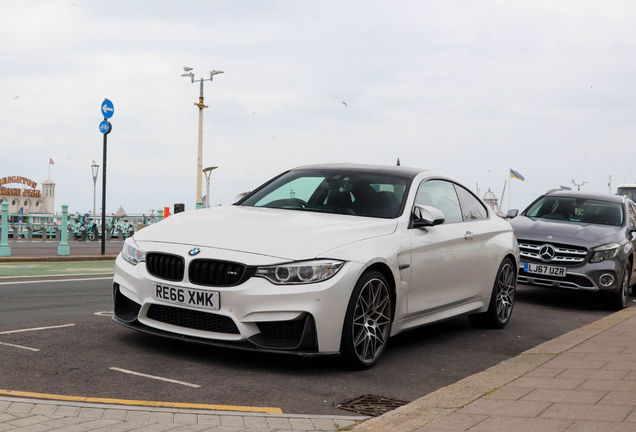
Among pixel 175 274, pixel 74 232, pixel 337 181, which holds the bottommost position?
pixel 74 232

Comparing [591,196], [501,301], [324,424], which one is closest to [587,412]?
[324,424]

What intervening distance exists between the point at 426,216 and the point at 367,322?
1.20 metres

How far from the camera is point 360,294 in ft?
17.1

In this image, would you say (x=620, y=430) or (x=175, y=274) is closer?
(x=620, y=430)

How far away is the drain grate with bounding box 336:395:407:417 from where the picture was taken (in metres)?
4.38

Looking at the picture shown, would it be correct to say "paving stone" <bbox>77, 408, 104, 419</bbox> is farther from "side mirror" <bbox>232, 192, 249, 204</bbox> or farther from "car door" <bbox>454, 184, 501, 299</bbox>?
"car door" <bbox>454, 184, 501, 299</bbox>

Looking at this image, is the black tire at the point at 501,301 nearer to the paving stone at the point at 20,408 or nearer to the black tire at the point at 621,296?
Answer: the black tire at the point at 621,296

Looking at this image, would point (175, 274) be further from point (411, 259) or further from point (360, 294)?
point (411, 259)

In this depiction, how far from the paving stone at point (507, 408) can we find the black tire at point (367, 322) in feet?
3.74

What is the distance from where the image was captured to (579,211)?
11.5 m

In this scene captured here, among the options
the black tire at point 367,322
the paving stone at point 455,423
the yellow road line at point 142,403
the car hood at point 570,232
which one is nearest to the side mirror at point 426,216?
the black tire at point 367,322

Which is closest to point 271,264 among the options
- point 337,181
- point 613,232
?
point 337,181

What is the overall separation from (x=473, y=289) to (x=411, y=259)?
4.93ft

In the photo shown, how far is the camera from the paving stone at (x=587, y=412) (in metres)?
3.96
